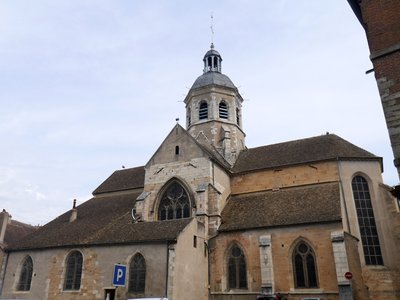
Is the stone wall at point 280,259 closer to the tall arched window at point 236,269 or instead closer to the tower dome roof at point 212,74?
the tall arched window at point 236,269

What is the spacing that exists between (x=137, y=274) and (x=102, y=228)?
4582 millimetres

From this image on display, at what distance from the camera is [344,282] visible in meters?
15.0

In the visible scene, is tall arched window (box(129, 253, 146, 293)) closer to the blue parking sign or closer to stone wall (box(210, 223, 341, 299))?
stone wall (box(210, 223, 341, 299))

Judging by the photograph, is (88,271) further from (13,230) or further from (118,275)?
(13,230)

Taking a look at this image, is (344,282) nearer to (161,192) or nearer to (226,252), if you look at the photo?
(226,252)

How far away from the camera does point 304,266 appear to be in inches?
655

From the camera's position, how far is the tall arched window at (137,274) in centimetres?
1647

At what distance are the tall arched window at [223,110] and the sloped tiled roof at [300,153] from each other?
4075 millimetres

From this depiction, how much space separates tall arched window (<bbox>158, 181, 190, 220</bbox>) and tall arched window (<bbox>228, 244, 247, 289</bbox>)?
11.4 feet

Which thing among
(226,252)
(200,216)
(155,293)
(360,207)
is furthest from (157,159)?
(360,207)

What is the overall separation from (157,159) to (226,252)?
24.6ft

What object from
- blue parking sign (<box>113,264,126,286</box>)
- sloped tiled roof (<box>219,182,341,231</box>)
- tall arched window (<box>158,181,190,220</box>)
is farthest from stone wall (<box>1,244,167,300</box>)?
blue parking sign (<box>113,264,126,286</box>)

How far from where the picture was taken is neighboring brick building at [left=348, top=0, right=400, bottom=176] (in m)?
8.46

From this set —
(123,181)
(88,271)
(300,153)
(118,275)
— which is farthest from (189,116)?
(118,275)
